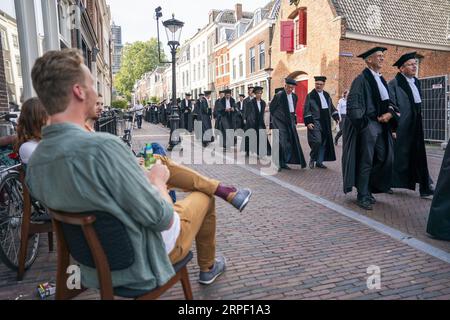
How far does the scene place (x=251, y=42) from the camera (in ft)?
94.5

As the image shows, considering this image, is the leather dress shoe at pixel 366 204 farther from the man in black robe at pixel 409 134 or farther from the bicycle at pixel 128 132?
the bicycle at pixel 128 132

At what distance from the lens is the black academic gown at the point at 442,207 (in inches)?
144

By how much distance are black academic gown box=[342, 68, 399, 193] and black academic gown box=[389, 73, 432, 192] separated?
410mm

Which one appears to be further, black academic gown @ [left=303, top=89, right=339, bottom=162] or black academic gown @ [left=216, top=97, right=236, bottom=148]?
black academic gown @ [left=216, top=97, right=236, bottom=148]

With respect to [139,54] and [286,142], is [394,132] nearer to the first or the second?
[286,142]

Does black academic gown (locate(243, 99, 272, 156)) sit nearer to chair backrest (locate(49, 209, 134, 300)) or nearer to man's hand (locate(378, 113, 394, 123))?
man's hand (locate(378, 113, 394, 123))

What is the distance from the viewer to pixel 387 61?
17766mm

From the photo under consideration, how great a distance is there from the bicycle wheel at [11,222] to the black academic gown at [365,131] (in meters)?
4.04

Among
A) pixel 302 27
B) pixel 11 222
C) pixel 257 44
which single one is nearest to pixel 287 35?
pixel 302 27

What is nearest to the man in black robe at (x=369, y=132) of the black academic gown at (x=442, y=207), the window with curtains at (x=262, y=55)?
the black academic gown at (x=442, y=207)

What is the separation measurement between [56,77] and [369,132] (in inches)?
169

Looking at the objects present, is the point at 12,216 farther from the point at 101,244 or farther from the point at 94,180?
the point at 94,180

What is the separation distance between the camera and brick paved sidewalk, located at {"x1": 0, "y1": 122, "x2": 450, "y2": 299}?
9.07 feet

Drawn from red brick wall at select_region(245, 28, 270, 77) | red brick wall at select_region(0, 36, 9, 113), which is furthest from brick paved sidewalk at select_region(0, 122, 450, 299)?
red brick wall at select_region(245, 28, 270, 77)
